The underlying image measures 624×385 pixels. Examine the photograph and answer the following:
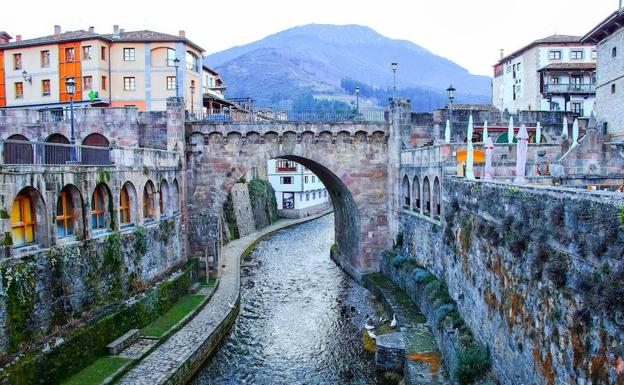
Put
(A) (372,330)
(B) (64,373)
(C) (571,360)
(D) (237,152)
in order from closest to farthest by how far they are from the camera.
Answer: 1. (C) (571,360)
2. (B) (64,373)
3. (A) (372,330)
4. (D) (237,152)

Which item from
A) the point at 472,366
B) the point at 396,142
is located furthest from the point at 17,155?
the point at 396,142

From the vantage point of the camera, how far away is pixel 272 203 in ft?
222

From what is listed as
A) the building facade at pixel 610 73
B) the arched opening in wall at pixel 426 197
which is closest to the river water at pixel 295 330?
the arched opening in wall at pixel 426 197

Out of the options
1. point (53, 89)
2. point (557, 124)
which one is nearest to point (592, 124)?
point (557, 124)

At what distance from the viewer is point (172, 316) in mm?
23391

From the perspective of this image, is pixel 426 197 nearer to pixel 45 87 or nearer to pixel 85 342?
pixel 85 342

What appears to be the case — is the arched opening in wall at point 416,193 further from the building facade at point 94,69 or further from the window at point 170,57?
the window at point 170,57

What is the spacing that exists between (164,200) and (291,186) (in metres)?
42.2

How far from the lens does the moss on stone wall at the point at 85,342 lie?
14.6 m

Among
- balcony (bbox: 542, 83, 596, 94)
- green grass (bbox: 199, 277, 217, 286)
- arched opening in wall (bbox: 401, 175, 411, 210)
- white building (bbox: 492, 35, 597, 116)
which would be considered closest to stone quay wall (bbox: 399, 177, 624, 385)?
arched opening in wall (bbox: 401, 175, 411, 210)

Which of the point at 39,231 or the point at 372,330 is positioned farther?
the point at 372,330

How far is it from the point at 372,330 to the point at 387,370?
150 inches

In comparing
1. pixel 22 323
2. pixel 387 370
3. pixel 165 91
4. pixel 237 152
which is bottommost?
pixel 387 370

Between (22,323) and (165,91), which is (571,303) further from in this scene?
(165,91)
